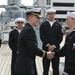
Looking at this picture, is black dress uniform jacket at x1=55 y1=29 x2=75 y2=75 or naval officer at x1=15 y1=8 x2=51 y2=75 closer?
black dress uniform jacket at x1=55 y1=29 x2=75 y2=75

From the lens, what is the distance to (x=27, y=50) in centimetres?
433

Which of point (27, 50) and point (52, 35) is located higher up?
point (27, 50)

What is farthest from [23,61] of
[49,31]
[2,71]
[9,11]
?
[9,11]

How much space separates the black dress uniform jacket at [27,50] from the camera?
426cm

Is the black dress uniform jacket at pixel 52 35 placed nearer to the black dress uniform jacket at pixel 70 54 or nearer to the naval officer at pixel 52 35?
the naval officer at pixel 52 35

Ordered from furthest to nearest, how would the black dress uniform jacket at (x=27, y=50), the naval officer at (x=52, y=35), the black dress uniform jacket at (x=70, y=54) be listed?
1. the naval officer at (x=52, y=35)
2. the black dress uniform jacket at (x=27, y=50)
3. the black dress uniform jacket at (x=70, y=54)

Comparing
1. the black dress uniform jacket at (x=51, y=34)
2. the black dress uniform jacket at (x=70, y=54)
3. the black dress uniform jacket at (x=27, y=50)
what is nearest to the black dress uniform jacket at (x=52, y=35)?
the black dress uniform jacket at (x=51, y=34)

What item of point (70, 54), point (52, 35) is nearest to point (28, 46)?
point (70, 54)

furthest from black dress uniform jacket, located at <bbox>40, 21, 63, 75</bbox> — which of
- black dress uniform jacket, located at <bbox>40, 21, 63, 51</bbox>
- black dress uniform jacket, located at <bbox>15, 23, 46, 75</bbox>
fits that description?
black dress uniform jacket, located at <bbox>15, 23, 46, 75</bbox>

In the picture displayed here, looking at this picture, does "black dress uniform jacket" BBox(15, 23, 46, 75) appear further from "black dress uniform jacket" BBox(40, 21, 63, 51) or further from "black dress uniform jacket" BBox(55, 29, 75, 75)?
"black dress uniform jacket" BBox(40, 21, 63, 51)

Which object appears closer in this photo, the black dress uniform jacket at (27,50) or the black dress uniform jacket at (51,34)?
the black dress uniform jacket at (27,50)

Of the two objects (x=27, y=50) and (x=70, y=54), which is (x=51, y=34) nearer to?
(x=27, y=50)

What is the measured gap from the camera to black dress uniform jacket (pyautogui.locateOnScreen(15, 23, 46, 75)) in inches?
168

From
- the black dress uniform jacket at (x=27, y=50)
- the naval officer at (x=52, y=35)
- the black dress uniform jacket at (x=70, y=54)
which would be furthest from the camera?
the naval officer at (x=52, y=35)
